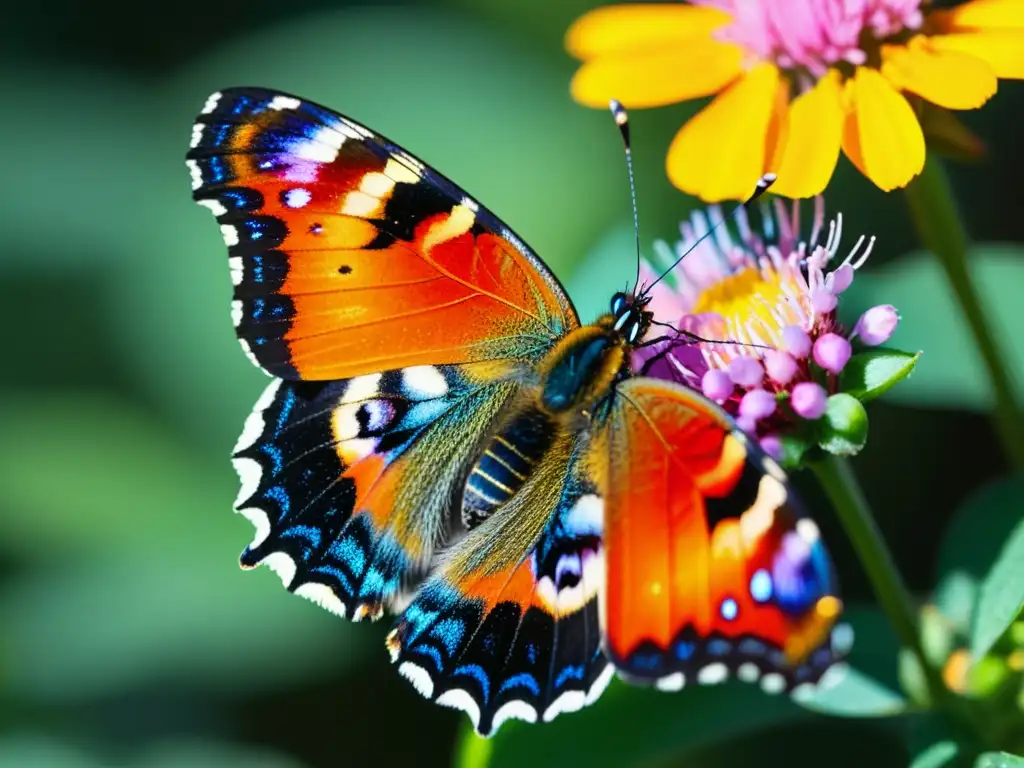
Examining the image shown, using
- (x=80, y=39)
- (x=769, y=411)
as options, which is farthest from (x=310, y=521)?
(x=80, y=39)

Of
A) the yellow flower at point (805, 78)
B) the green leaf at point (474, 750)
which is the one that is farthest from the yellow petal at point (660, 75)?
the green leaf at point (474, 750)

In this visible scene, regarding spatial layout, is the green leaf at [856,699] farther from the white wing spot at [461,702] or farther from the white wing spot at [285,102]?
the white wing spot at [285,102]

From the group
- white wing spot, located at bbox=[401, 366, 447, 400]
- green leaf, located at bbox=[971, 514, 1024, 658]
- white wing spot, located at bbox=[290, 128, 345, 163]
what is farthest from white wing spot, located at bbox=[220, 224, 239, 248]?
green leaf, located at bbox=[971, 514, 1024, 658]

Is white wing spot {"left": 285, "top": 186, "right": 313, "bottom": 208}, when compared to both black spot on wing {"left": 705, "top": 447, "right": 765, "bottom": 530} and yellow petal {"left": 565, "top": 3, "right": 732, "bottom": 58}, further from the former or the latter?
black spot on wing {"left": 705, "top": 447, "right": 765, "bottom": 530}

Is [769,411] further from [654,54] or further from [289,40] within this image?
[289,40]

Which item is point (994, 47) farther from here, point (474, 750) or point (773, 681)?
point (474, 750)

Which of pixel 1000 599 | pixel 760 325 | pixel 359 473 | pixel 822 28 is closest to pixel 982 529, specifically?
pixel 1000 599
